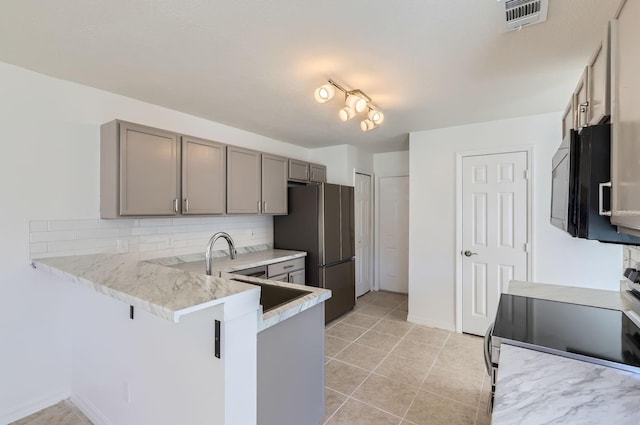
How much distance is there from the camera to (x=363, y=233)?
5000 mm

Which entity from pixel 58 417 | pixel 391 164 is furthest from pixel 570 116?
pixel 58 417

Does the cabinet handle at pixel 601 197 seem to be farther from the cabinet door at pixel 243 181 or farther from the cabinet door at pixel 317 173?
the cabinet door at pixel 317 173

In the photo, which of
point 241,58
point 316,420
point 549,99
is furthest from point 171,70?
point 549,99

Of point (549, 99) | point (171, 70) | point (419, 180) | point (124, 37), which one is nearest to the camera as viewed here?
point (124, 37)

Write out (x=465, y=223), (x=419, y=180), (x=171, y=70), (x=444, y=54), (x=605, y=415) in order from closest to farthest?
(x=605, y=415) → (x=444, y=54) → (x=171, y=70) → (x=465, y=223) → (x=419, y=180)

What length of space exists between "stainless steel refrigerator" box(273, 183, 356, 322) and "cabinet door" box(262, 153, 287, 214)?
6.6 inches

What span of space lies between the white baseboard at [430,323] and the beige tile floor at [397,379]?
0.25ft

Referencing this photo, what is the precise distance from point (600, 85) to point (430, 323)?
3067mm

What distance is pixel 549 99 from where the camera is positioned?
8.69ft

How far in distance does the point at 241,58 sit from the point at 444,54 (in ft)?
4.22

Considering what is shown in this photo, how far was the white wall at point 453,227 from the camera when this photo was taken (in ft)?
9.52

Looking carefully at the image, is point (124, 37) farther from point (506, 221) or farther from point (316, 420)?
point (506, 221)

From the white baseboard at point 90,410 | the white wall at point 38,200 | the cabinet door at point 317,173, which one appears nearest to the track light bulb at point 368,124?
the cabinet door at point 317,173

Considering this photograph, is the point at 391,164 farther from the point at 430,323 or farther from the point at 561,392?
the point at 561,392
